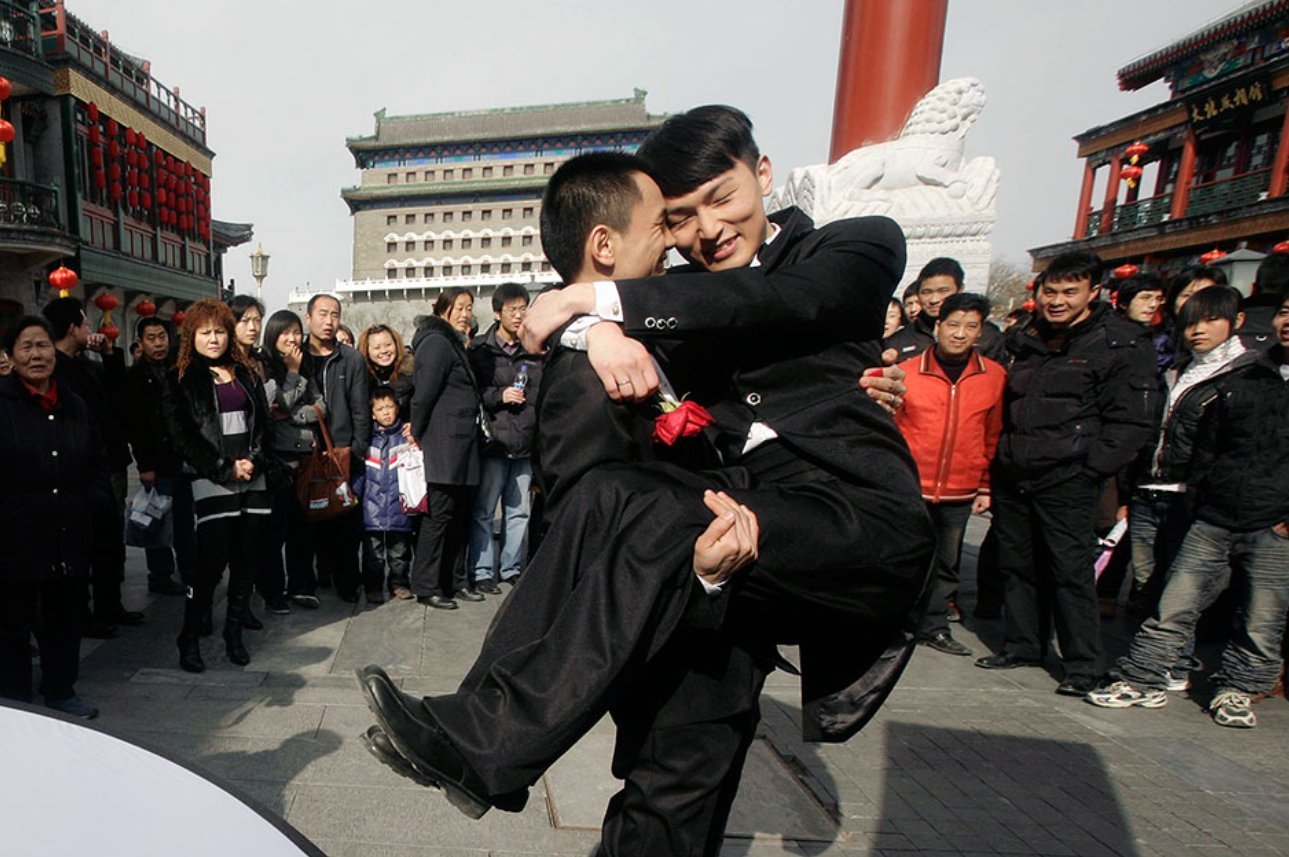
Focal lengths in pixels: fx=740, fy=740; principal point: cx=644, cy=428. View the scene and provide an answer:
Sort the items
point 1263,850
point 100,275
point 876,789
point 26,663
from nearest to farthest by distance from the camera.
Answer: point 1263,850 → point 876,789 → point 26,663 → point 100,275

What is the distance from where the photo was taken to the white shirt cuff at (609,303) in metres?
1.33

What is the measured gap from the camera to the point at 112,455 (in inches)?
172

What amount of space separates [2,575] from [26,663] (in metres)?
0.39

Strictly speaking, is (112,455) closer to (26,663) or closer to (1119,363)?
(26,663)

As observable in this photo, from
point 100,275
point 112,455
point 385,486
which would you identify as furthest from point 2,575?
point 100,275

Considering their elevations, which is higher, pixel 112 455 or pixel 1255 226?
pixel 1255 226

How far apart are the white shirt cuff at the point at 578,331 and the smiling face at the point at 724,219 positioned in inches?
13.4

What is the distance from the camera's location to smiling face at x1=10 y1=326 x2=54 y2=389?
121 inches

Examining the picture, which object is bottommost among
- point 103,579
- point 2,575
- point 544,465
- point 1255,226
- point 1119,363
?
point 103,579

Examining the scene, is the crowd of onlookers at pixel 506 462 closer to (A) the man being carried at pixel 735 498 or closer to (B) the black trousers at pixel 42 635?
(B) the black trousers at pixel 42 635

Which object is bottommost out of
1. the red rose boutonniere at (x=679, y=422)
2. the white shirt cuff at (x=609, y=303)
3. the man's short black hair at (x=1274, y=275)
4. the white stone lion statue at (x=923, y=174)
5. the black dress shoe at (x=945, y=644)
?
the black dress shoe at (x=945, y=644)

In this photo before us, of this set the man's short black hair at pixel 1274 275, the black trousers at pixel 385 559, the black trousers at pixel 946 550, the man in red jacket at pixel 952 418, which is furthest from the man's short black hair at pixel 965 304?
the black trousers at pixel 385 559

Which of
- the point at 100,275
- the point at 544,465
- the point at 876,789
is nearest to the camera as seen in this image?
the point at 544,465

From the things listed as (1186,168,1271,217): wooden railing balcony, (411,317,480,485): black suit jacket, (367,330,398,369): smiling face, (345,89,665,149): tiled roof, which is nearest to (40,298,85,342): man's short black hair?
(367,330,398,369): smiling face
